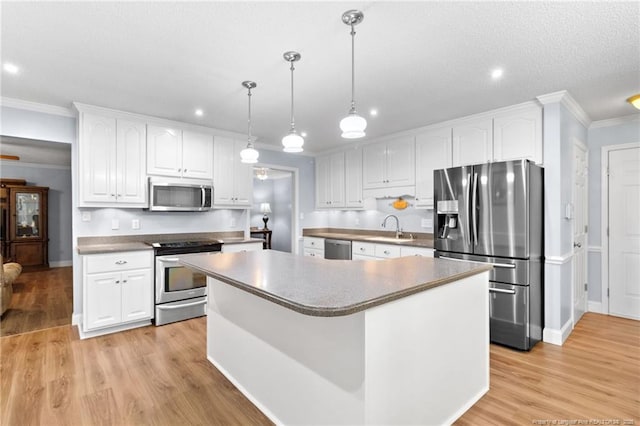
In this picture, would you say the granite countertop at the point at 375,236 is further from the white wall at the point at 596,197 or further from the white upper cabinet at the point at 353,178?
the white wall at the point at 596,197

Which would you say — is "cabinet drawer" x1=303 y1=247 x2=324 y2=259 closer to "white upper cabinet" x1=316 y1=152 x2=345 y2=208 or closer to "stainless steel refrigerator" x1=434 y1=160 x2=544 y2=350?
"white upper cabinet" x1=316 y1=152 x2=345 y2=208

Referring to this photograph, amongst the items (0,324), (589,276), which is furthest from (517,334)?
(0,324)

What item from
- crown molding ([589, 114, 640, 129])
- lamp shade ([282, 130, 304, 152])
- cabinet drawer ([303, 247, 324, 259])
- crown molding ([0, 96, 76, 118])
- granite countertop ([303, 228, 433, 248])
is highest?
crown molding ([0, 96, 76, 118])

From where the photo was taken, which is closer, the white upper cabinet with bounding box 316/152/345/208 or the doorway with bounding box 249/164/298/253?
the white upper cabinet with bounding box 316/152/345/208

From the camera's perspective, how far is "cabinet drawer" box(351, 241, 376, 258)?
4.57 meters

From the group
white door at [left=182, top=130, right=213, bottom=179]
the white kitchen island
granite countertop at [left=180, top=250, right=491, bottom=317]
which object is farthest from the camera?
white door at [left=182, top=130, right=213, bottom=179]

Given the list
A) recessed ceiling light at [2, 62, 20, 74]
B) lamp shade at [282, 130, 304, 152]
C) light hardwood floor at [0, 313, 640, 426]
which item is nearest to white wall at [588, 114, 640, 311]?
light hardwood floor at [0, 313, 640, 426]

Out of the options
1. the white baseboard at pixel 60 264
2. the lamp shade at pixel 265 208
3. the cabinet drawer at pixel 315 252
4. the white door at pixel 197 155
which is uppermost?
the white door at pixel 197 155

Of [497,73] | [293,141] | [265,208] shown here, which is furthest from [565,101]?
[265,208]

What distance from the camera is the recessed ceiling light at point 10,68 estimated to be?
2555 millimetres

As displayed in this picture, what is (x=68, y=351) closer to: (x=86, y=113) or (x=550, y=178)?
(x=86, y=113)

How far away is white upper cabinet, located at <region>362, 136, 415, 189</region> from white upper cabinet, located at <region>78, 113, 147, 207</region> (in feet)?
10.0

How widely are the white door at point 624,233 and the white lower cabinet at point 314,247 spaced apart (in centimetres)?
381

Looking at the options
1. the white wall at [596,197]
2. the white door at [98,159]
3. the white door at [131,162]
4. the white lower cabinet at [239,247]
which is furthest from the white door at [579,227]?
the white door at [98,159]
